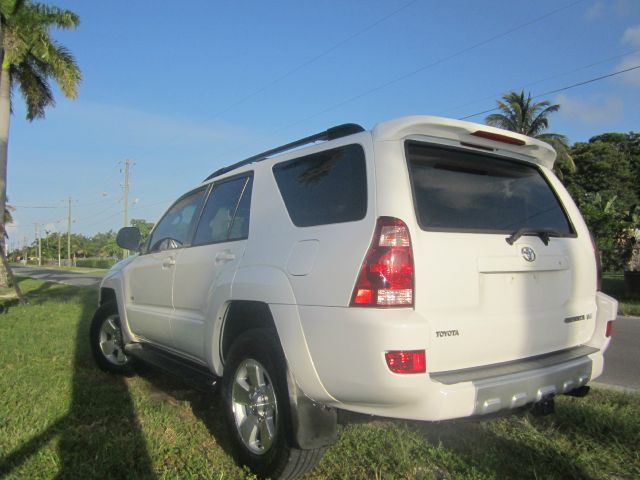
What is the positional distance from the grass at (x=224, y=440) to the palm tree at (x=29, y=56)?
52.1ft

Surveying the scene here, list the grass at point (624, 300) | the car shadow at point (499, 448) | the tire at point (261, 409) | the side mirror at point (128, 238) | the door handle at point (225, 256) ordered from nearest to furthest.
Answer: the tire at point (261, 409), the car shadow at point (499, 448), the door handle at point (225, 256), the side mirror at point (128, 238), the grass at point (624, 300)

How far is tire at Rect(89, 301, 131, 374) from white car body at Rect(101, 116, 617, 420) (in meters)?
2.25

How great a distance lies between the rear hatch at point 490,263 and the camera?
2506mm

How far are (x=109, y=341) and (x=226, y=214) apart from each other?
253 centimetres

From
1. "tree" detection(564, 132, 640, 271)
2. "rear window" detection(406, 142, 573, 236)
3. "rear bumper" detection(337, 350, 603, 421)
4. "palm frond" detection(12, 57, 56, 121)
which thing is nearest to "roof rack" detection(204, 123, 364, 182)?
"rear window" detection(406, 142, 573, 236)

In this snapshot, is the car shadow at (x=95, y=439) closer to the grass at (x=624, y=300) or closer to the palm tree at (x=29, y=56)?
the grass at (x=624, y=300)

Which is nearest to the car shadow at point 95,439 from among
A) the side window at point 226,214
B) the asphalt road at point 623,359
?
the side window at point 226,214

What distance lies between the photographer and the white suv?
95.7 inches

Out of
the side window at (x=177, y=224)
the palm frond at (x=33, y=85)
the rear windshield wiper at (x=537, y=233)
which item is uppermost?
the palm frond at (x=33, y=85)

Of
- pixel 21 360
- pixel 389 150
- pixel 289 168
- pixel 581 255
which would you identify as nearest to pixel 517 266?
pixel 581 255

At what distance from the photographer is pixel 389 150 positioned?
8.77 feet

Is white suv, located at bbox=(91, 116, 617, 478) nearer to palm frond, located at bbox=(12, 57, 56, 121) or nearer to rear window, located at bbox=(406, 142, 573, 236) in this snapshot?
rear window, located at bbox=(406, 142, 573, 236)

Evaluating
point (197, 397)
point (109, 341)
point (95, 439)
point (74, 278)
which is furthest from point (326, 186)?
point (74, 278)

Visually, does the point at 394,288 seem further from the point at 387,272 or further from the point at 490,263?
the point at 490,263
